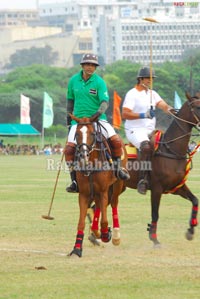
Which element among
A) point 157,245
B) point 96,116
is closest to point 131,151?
point 157,245

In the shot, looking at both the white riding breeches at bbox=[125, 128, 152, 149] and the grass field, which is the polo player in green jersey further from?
the white riding breeches at bbox=[125, 128, 152, 149]

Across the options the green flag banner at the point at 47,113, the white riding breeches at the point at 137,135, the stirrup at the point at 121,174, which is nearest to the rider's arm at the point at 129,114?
the white riding breeches at the point at 137,135

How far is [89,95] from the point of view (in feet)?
55.0

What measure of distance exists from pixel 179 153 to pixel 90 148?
252 cm

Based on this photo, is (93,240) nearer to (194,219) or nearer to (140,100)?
(194,219)

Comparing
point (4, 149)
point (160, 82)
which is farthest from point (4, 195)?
point (160, 82)

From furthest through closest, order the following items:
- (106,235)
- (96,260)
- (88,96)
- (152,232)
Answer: (152,232) → (106,235) → (88,96) → (96,260)

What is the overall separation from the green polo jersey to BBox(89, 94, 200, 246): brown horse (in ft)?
6.39

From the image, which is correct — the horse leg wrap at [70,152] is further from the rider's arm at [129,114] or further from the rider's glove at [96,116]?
the rider's arm at [129,114]

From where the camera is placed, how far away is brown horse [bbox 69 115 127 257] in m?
16.2

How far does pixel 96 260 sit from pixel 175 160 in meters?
3.16

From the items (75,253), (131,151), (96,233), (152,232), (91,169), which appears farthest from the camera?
(131,151)

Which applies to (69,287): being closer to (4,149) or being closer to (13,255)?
(13,255)

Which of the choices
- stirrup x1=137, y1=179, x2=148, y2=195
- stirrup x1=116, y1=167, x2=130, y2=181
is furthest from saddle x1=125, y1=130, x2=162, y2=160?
stirrup x1=116, y1=167, x2=130, y2=181
